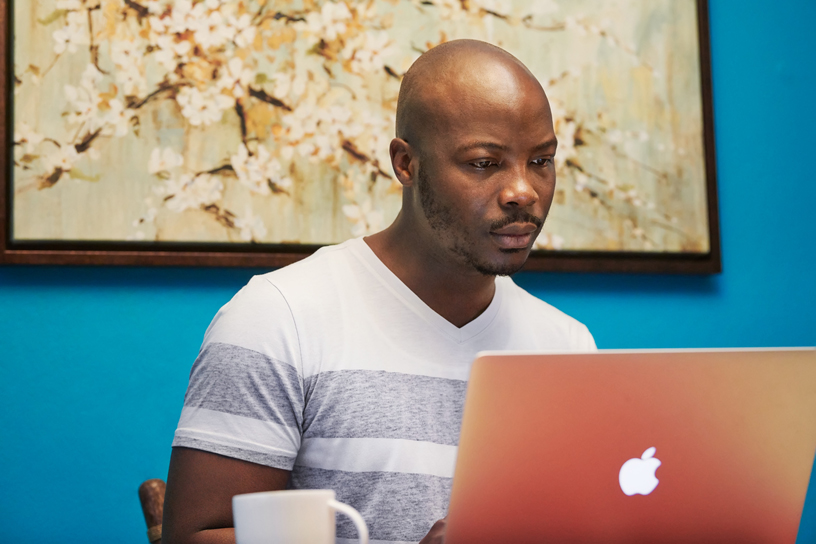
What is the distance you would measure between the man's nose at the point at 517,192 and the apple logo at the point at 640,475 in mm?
420

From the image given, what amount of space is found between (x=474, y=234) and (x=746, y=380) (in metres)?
0.44

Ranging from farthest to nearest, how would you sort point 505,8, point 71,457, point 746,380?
point 505,8
point 71,457
point 746,380

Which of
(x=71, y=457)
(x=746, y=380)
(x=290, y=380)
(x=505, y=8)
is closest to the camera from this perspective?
(x=746, y=380)

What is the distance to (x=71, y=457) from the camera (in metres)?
1.42

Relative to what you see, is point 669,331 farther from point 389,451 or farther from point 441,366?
point 389,451

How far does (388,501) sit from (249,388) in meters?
0.23

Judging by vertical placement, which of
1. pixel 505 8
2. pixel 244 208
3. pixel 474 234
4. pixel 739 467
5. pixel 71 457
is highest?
pixel 505 8

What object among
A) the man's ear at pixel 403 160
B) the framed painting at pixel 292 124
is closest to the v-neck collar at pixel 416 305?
the man's ear at pixel 403 160

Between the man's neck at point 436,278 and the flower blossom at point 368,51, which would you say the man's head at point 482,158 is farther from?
the flower blossom at point 368,51

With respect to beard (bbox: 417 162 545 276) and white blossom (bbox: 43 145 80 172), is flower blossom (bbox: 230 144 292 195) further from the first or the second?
beard (bbox: 417 162 545 276)

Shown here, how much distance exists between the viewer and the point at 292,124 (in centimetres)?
153

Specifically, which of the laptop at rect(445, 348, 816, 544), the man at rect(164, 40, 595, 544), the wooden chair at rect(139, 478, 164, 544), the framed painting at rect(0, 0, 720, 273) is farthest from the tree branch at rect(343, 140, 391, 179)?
the laptop at rect(445, 348, 816, 544)

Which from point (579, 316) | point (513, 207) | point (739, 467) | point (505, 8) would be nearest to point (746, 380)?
point (739, 467)

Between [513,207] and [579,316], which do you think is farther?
[579,316]
